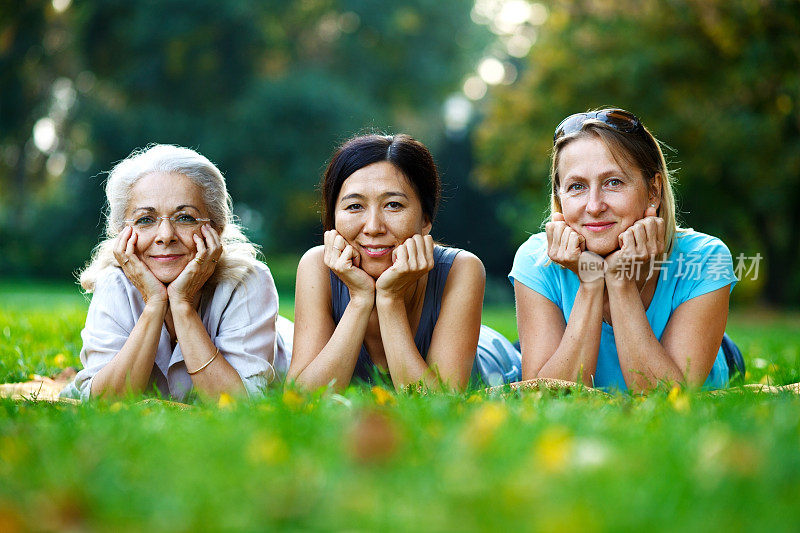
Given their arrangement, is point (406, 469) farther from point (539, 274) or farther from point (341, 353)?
point (539, 274)

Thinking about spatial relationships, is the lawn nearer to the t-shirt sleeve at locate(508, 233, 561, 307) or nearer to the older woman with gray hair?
the older woman with gray hair

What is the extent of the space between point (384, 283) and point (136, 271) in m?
1.27

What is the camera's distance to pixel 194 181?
4.00m

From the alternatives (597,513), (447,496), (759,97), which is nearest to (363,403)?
(447,496)

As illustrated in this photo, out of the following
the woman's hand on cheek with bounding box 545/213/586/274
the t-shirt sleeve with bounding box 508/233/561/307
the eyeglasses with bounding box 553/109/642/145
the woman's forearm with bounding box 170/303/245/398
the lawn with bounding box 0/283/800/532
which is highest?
the eyeglasses with bounding box 553/109/642/145

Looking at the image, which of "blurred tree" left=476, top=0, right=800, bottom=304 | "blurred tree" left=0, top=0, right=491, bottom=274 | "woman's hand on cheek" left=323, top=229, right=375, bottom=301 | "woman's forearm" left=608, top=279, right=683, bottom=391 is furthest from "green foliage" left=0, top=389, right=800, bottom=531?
"blurred tree" left=0, top=0, right=491, bottom=274

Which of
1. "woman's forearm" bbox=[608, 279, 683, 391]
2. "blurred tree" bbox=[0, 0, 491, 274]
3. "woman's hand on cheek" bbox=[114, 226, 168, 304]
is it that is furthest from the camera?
"blurred tree" bbox=[0, 0, 491, 274]

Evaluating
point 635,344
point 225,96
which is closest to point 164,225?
point 635,344

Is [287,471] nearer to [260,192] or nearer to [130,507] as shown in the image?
[130,507]

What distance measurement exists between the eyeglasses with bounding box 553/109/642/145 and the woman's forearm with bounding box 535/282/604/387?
2.73 ft

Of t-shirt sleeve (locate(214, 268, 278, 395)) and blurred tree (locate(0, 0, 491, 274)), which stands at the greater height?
blurred tree (locate(0, 0, 491, 274))

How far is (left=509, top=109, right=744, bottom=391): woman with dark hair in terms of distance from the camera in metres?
3.71

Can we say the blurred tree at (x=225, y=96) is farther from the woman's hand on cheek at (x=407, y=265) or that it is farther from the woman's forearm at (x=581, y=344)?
the woman's forearm at (x=581, y=344)

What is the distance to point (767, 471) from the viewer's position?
1634 millimetres
